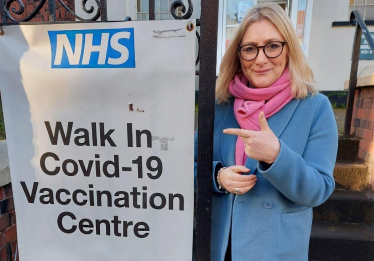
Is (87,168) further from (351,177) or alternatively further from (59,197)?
(351,177)

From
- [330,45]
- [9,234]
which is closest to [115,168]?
[9,234]

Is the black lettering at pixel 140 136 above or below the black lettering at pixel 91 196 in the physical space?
above

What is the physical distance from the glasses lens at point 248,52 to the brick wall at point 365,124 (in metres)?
1.99

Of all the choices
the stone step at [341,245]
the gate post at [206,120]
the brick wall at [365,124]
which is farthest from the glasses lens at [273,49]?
the brick wall at [365,124]

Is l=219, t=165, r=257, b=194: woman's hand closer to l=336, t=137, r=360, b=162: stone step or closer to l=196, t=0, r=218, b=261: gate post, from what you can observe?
l=196, t=0, r=218, b=261: gate post

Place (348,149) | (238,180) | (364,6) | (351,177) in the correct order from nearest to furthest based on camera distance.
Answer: (238,180), (351,177), (348,149), (364,6)

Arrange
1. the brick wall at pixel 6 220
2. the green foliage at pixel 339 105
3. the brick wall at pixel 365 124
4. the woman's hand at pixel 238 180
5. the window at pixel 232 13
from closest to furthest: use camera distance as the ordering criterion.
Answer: the woman's hand at pixel 238 180, the brick wall at pixel 6 220, the brick wall at pixel 365 124, the window at pixel 232 13, the green foliage at pixel 339 105

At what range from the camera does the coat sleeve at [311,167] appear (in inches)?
32.9

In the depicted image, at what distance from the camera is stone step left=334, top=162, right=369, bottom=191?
239 centimetres

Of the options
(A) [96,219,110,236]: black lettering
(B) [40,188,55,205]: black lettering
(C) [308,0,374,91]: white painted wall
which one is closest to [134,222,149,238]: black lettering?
(A) [96,219,110,236]: black lettering

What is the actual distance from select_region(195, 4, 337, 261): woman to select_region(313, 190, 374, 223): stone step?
139 centimetres

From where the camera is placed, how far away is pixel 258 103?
1.01 meters

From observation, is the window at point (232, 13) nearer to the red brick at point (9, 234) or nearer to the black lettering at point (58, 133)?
the red brick at point (9, 234)

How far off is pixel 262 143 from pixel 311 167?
0.23m
